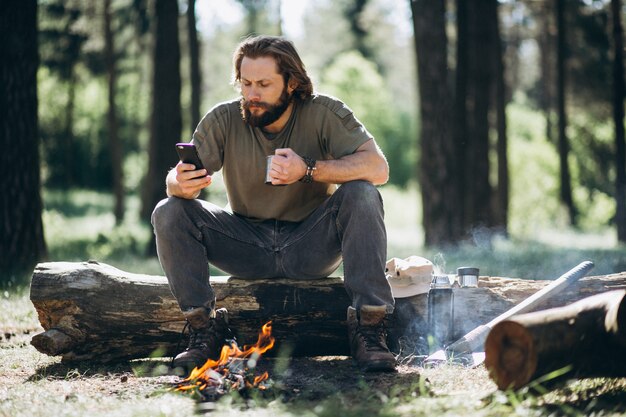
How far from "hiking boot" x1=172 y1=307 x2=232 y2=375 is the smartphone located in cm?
83

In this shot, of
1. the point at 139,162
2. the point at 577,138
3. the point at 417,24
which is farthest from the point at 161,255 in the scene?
the point at 139,162

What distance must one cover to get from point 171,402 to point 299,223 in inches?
62.3

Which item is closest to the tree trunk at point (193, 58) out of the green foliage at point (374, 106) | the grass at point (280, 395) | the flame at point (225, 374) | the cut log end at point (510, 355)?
the grass at point (280, 395)

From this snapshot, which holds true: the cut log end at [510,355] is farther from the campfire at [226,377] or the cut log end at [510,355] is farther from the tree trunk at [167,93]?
the tree trunk at [167,93]

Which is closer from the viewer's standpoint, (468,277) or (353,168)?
(353,168)

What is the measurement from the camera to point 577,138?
30391 mm

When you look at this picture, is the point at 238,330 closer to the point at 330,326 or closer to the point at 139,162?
the point at 330,326

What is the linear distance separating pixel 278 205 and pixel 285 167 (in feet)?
1.69

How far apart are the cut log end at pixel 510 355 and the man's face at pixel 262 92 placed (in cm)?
202

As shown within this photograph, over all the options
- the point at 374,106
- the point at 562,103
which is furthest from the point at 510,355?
the point at 374,106

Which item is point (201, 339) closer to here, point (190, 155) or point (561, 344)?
point (190, 155)

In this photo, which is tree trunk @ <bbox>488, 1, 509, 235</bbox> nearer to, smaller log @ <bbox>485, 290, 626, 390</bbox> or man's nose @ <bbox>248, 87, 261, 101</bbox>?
man's nose @ <bbox>248, 87, 261, 101</bbox>

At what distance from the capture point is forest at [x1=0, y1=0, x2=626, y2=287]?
9.10 m

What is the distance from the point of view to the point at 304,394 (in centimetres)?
390
